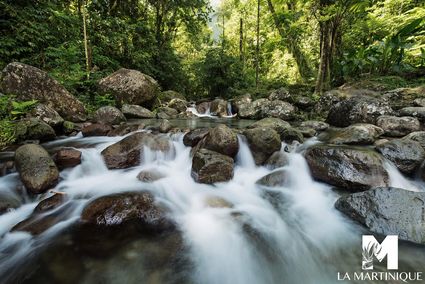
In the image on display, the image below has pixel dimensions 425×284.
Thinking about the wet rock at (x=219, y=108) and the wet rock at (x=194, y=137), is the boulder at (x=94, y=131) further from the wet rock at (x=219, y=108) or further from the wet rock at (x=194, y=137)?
the wet rock at (x=219, y=108)

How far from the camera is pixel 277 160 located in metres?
4.66

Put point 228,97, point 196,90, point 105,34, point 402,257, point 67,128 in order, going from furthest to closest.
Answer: point 196,90 → point 228,97 → point 105,34 → point 67,128 → point 402,257

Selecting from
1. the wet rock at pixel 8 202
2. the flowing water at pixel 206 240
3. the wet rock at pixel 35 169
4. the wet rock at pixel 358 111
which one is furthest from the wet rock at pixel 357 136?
the wet rock at pixel 8 202

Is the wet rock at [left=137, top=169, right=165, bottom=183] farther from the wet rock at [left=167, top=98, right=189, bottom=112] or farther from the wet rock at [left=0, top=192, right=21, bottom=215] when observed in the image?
the wet rock at [left=167, top=98, right=189, bottom=112]

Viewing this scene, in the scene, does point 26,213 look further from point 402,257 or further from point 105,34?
point 105,34

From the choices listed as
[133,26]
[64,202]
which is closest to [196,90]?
[133,26]

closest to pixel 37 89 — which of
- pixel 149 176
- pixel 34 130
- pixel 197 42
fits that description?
pixel 34 130

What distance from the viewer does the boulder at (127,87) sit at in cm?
902

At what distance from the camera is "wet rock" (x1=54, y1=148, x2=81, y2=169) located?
13.8 feet

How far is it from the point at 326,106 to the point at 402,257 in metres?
7.02

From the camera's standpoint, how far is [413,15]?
9250mm

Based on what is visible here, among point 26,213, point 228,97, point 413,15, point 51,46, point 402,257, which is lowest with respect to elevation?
point 402,257

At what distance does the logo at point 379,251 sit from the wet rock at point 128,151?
370 centimetres

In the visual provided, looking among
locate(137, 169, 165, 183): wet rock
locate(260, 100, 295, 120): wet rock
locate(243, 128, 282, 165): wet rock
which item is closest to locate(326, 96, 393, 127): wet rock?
locate(260, 100, 295, 120): wet rock
